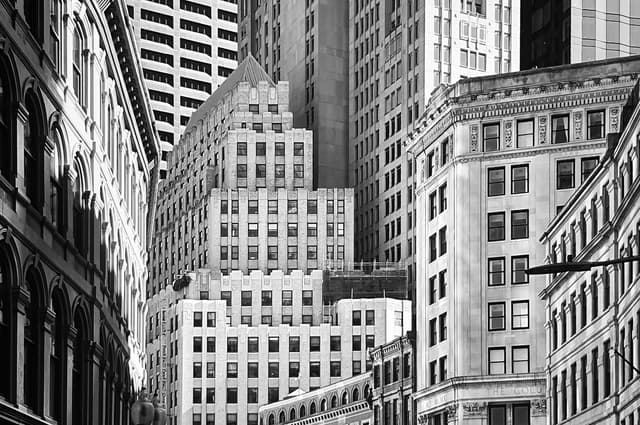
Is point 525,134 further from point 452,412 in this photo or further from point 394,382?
point 394,382

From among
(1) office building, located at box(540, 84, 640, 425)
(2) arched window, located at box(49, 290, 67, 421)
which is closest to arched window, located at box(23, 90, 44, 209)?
(2) arched window, located at box(49, 290, 67, 421)

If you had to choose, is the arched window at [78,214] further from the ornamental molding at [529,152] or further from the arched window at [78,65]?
the ornamental molding at [529,152]

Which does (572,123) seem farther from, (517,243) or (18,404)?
(18,404)

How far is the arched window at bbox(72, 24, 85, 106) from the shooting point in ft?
157

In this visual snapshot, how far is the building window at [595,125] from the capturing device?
105 metres

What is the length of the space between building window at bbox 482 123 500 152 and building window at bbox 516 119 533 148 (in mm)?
1621

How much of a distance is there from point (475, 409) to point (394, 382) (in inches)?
1020

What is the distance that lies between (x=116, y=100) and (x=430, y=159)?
59.6 m

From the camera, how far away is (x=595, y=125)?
10550 cm

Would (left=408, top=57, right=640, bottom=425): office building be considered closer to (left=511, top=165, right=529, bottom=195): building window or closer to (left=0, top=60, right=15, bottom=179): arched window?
(left=511, top=165, right=529, bottom=195): building window

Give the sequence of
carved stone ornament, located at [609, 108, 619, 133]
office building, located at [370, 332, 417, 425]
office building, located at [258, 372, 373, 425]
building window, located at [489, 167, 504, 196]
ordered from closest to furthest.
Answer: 1. carved stone ornament, located at [609, 108, 619, 133]
2. building window, located at [489, 167, 504, 196]
3. office building, located at [370, 332, 417, 425]
4. office building, located at [258, 372, 373, 425]

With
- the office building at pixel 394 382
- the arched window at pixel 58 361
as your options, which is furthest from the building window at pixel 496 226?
the arched window at pixel 58 361

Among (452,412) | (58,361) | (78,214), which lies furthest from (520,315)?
(58,361)

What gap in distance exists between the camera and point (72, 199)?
45.8 metres
